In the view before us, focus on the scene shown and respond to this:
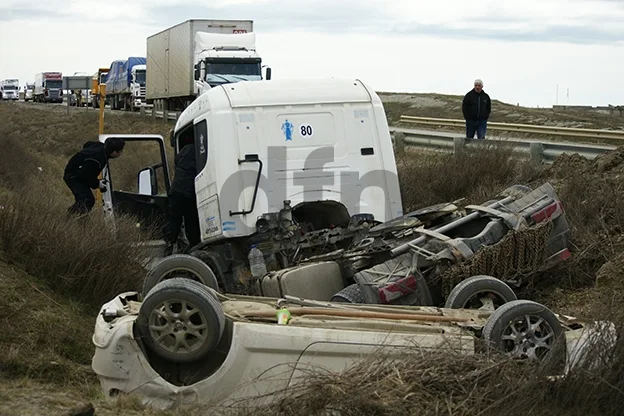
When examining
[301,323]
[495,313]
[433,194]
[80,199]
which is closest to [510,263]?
[495,313]

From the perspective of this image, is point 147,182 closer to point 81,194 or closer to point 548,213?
Answer: point 81,194

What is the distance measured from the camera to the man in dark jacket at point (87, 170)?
11344 mm

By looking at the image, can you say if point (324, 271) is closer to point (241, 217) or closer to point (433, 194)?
point (241, 217)

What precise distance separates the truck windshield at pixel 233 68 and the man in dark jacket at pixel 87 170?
22.0 m

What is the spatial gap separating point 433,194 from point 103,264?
20.4 ft

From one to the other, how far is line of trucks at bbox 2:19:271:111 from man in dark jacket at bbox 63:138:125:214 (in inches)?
251

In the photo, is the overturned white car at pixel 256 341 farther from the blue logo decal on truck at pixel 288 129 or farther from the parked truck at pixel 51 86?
the parked truck at pixel 51 86

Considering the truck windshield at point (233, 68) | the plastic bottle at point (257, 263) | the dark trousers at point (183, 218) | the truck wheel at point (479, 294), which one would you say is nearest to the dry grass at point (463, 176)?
the dark trousers at point (183, 218)

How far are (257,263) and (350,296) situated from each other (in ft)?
5.16

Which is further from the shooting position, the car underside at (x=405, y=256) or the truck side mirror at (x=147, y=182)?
the truck side mirror at (x=147, y=182)

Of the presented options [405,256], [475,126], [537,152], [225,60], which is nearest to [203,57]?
[225,60]

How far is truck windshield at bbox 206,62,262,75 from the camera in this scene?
33719 millimetres

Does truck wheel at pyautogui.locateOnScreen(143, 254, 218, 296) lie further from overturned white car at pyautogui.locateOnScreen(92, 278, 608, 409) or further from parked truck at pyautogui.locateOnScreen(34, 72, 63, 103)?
parked truck at pyautogui.locateOnScreen(34, 72, 63, 103)

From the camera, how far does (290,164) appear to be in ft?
31.6
